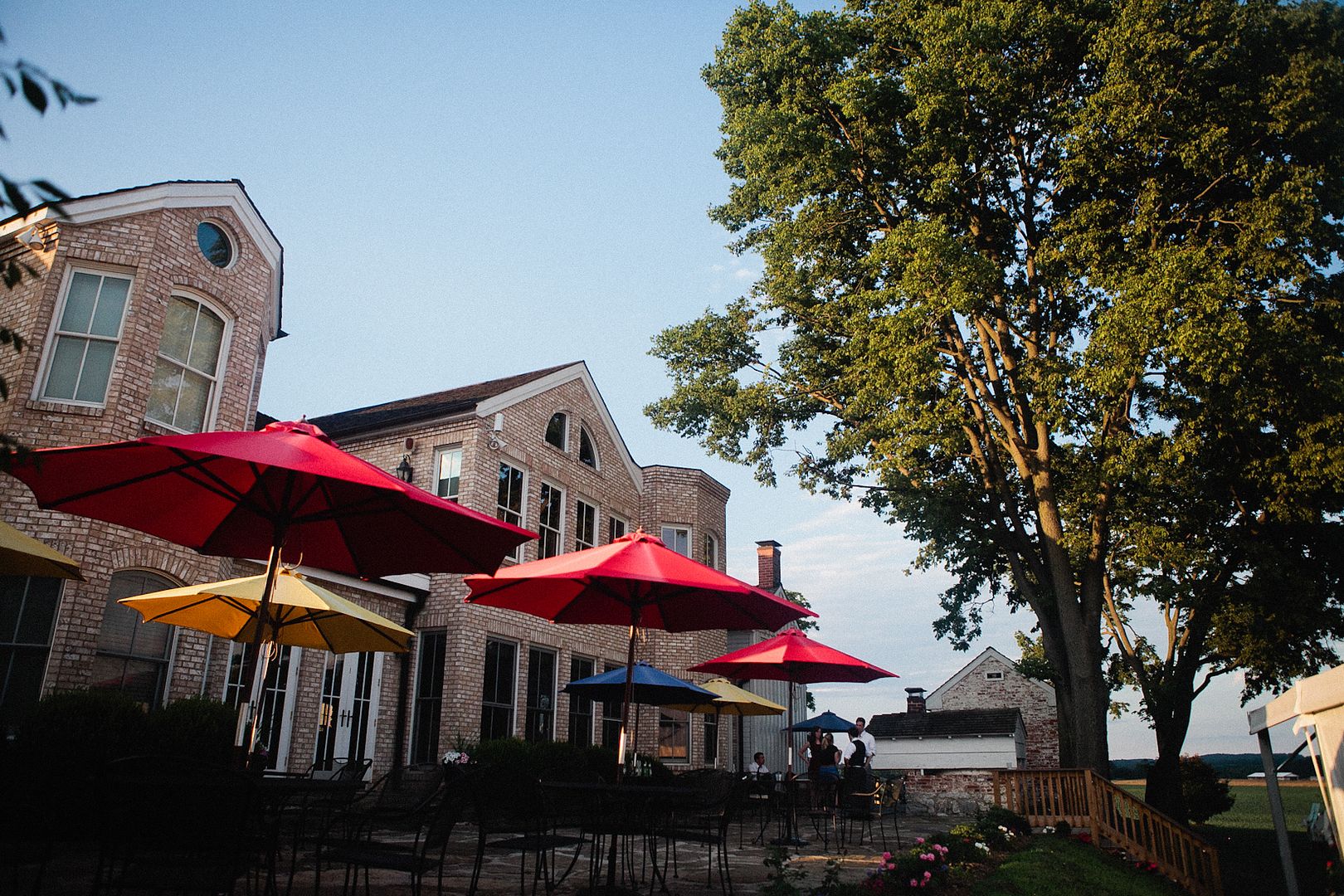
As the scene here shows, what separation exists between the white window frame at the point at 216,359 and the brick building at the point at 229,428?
0.03 metres

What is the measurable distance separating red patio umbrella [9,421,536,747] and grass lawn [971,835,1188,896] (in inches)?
229

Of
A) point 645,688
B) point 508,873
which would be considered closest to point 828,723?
Answer: point 645,688

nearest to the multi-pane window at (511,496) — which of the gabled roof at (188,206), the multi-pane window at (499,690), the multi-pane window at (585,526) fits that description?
the multi-pane window at (499,690)

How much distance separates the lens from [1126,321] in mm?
12961

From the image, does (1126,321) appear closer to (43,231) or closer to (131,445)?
(131,445)

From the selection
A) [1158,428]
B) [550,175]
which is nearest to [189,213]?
[550,175]

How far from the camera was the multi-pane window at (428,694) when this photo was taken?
14.4 metres

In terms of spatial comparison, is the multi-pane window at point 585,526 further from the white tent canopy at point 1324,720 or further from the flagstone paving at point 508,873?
the white tent canopy at point 1324,720

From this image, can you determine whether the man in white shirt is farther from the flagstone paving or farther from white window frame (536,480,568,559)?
A: white window frame (536,480,568,559)

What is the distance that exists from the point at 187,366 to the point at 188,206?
2.16m

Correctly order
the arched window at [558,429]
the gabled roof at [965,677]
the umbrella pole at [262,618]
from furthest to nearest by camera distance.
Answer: the gabled roof at [965,677] < the arched window at [558,429] < the umbrella pole at [262,618]

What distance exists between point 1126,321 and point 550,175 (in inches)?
347

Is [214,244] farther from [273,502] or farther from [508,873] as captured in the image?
[508,873]

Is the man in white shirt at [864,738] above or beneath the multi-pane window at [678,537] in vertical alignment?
beneath
